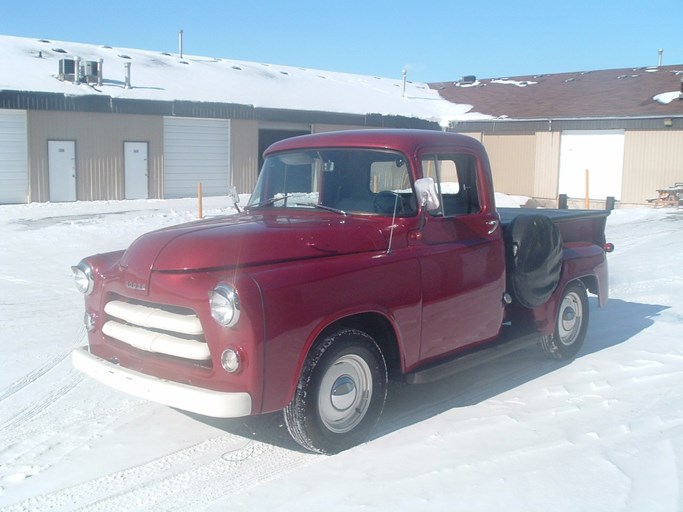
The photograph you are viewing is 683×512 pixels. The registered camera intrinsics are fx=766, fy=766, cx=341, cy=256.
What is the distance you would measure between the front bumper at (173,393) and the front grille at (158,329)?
0.18 meters

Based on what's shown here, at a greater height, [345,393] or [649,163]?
[649,163]

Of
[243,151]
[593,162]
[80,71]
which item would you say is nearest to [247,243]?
[80,71]

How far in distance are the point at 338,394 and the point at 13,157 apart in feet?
64.9

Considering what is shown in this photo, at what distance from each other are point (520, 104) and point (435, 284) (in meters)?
26.0

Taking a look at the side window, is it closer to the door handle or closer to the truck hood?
the door handle

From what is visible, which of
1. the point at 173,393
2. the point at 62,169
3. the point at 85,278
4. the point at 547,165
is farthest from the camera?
the point at 547,165

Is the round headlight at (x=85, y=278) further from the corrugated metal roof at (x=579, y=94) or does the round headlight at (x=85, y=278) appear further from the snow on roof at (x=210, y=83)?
the corrugated metal roof at (x=579, y=94)

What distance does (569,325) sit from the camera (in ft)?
23.9

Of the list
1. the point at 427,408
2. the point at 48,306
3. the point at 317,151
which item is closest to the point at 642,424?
the point at 427,408

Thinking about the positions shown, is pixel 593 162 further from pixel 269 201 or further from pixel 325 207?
pixel 325 207

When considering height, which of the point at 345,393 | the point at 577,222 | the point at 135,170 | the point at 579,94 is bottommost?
the point at 345,393

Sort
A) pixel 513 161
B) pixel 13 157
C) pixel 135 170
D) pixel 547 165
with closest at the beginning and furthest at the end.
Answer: pixel 13 157
pixel 135 170
pixel 547 165
pixel 513 161

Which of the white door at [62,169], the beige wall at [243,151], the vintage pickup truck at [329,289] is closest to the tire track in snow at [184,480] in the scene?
the vintage pickup truck at [329,289]

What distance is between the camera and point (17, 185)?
72.8ft
